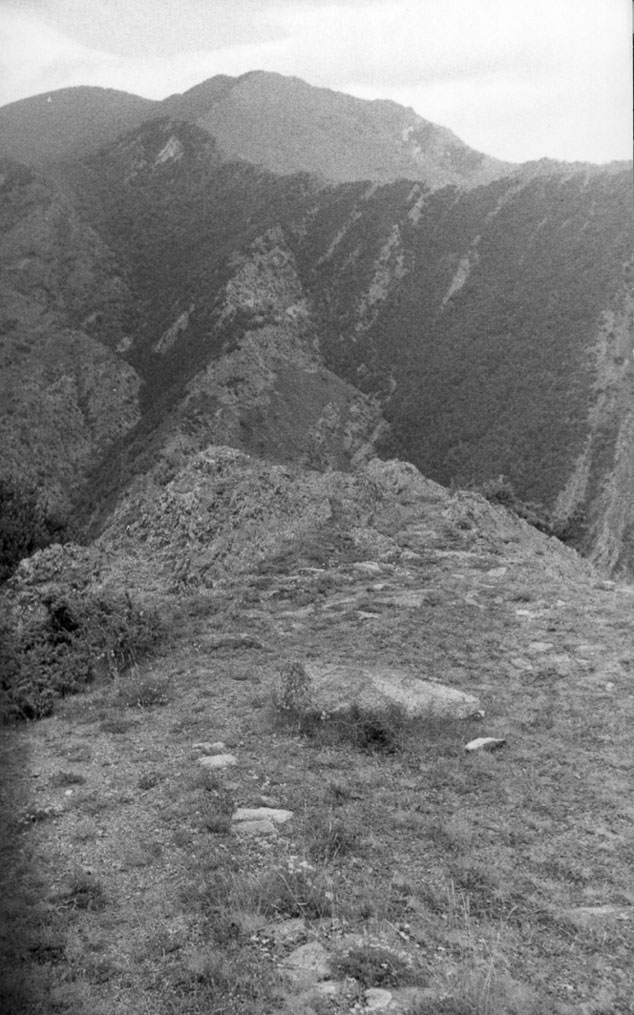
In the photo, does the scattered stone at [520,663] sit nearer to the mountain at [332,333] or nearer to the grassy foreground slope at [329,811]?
the grassy foreground slope at [329,811]

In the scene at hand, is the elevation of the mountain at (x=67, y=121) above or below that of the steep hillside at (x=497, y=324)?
above

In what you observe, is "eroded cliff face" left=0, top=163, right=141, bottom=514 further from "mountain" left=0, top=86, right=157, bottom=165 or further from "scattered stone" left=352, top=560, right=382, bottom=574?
"scattered stone" left=352, top=560, right=382, bottom=574

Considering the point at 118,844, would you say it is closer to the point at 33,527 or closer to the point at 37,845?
the point at 37,845

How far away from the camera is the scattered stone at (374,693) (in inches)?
388

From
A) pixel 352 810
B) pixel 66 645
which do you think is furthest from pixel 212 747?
pixel 66 645

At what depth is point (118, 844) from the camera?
719cm

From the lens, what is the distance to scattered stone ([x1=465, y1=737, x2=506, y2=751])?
9.33 m

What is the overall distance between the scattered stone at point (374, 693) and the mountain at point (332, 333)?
121ft

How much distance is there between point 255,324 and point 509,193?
26984 millimetres

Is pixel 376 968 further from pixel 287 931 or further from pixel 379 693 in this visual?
pixel 379 693

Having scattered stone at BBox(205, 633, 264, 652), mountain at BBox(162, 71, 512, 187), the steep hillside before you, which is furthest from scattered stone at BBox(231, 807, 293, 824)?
mountain at BBox(162, 71, 512, 187)

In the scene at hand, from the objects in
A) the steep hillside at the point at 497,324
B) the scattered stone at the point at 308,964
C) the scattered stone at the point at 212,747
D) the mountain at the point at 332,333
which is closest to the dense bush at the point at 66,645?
the scattered stone at the point at 212,747

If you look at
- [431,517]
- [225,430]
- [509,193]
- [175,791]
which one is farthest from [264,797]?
[509,193]

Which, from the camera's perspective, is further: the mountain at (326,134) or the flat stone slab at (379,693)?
the mountain at (326,134)
